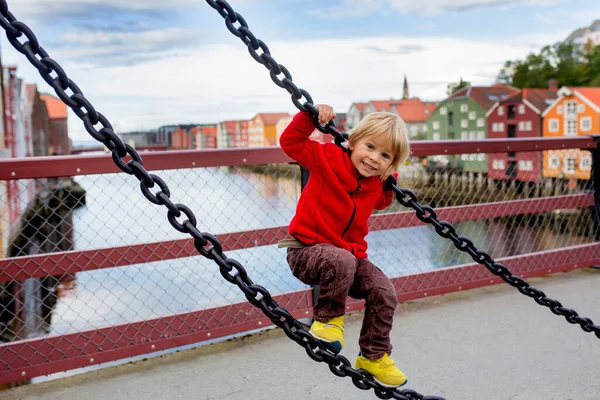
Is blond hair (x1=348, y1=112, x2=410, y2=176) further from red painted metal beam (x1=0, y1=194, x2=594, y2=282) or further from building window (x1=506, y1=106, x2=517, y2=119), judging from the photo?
building window (x1=506, y1=106, x2=517, y2=119)

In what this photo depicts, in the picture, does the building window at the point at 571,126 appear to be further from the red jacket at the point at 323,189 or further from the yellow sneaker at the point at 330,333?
the yellow sneaker at the point at 330,333

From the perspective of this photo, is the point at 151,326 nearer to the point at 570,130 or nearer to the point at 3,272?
the point at 3,272

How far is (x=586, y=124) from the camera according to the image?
47.5 meters

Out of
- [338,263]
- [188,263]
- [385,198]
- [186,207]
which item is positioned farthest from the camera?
[188,263]

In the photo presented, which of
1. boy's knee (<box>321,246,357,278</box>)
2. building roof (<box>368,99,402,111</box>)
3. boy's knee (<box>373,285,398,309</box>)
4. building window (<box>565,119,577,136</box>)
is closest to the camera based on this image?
boy's knee (<box>321,246,357,278</box>)

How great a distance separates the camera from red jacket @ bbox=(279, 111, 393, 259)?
234 centimetres

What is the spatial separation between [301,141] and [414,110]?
8340 centimetres

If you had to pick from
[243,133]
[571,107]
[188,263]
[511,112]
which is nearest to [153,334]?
[188,263]

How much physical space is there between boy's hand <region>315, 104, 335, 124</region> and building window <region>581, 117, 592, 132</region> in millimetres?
50080

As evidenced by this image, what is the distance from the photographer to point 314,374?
3.37 meters

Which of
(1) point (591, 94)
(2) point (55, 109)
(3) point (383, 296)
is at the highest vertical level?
(2) point (55, 109)

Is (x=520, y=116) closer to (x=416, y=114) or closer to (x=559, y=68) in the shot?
(x=559, y=68)

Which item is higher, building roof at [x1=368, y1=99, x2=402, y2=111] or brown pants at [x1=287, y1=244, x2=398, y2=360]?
brown pants at [x1=287, y1=244, x2=398, y2=360]

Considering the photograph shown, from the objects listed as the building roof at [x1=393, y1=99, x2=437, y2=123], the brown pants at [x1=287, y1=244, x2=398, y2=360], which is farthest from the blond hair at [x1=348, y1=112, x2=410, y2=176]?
the building roof at [x1=393, y1=99, x2=437, y2=123]
